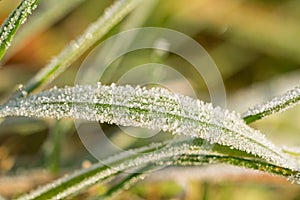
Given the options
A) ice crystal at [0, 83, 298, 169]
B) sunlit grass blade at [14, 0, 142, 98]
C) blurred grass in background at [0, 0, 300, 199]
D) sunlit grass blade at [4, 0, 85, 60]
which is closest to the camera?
ice crystal at [0, 83, 298, 169]

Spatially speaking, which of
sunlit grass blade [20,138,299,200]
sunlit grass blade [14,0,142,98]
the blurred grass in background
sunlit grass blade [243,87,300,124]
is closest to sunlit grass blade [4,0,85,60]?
the blurred grass in background

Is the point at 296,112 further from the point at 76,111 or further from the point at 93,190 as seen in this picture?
the point at 76,111

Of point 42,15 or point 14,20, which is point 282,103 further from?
point 42,15

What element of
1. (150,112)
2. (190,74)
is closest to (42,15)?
(190,74)

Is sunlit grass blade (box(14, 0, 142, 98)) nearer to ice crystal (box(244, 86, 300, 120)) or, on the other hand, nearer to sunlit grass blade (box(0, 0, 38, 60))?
sunlit grass blade (box(0, 0, 38, 60))

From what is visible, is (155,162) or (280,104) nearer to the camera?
(280,104)

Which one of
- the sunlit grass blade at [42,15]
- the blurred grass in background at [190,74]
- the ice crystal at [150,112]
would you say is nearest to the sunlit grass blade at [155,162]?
the ice crystal at [150,112]

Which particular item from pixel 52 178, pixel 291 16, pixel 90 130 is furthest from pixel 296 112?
pixel 52 178
